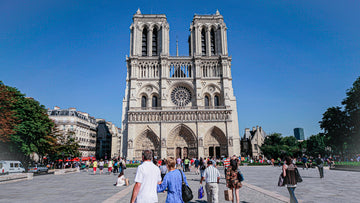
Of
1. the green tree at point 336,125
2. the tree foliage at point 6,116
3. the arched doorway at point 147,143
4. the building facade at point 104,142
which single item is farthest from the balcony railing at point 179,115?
the building facade at point 104,142

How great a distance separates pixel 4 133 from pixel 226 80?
109ft

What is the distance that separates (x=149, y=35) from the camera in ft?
148

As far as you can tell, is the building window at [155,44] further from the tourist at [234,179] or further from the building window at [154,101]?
the tourist at [234,179]

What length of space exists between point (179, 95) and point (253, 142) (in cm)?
2345

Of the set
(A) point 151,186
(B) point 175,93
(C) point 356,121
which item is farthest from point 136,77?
(A) point 151,186

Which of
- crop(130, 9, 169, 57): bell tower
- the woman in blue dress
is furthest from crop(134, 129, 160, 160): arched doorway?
the woman in blue dress

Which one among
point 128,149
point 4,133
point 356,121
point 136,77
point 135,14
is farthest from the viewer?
point 135,14

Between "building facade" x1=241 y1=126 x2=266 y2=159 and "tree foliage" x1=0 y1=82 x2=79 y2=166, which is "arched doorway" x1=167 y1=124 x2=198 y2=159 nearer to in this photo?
"building facade" x1=241 y1=126 x2=266 y2=159

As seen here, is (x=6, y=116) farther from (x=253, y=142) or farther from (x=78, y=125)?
(x=253, y=142)

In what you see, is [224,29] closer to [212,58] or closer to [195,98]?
[212,58]

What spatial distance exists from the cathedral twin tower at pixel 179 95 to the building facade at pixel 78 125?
13.1 m

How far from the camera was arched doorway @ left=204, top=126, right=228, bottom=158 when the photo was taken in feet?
132

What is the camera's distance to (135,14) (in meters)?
45.8

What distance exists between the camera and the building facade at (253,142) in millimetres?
54219
